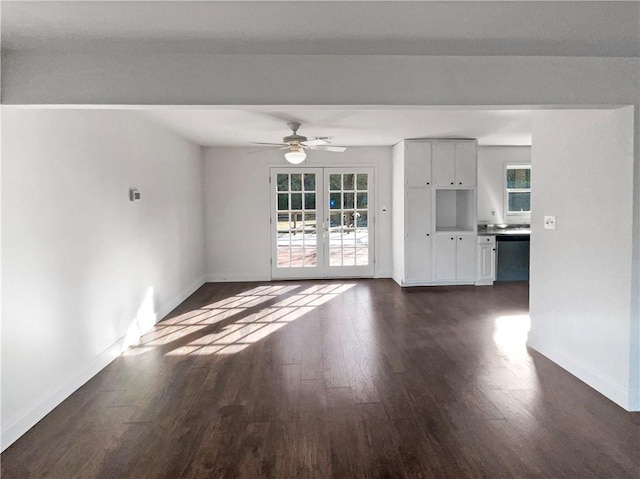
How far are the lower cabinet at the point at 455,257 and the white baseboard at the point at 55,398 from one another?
186 inches

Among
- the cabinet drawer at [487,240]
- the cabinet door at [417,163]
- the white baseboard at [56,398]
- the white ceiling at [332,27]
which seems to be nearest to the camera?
the white ceiling at [332,27]

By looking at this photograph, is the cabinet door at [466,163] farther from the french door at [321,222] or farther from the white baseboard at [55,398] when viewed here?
the white baseboard at [55,398]

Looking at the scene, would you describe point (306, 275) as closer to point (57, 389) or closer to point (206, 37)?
point (57, 389)

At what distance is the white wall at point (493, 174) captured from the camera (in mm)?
7270

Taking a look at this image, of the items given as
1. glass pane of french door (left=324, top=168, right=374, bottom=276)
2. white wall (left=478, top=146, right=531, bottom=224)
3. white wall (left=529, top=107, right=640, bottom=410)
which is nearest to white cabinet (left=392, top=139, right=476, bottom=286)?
glass pane of french door (left=324, top=168, right=374, bottom=276)

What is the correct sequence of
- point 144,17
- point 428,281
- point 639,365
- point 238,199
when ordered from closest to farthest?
point 144,17 → point 639,365 → point 428,281 → point 238,199

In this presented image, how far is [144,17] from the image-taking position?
1.99 m

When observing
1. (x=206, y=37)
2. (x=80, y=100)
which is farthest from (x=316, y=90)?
(x=80, y=100)

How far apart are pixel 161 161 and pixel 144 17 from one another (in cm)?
320

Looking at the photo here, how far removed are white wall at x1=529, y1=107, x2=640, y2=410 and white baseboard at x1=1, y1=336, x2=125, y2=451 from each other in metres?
3.80

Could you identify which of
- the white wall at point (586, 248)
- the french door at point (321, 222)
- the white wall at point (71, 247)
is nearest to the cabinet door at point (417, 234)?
the french door at point (321, 222)

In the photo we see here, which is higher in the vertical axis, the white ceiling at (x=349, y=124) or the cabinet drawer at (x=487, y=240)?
the white ceiling at (x=349, y=124)

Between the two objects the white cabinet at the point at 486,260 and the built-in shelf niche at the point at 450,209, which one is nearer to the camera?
the white cabinet at the point at 486,260

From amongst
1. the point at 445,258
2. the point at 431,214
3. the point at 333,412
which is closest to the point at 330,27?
the point at 333,412
